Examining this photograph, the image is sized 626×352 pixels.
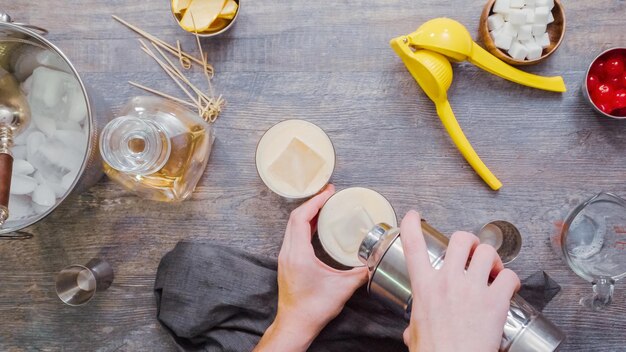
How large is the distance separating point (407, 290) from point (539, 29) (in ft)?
2.04

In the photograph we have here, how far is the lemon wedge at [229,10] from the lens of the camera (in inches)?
47.4

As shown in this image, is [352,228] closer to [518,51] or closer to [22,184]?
[518,51]

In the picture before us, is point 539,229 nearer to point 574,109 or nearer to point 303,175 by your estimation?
point 574,109

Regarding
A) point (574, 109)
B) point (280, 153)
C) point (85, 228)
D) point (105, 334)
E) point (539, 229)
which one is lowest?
point (105, 334)

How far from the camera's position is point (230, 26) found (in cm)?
124

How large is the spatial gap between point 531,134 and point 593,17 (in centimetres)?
29

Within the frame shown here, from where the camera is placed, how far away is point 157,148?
1051mm

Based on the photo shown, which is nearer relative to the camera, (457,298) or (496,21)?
(457,298)

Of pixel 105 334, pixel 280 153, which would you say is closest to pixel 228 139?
pixel 280 153

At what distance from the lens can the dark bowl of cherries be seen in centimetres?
120

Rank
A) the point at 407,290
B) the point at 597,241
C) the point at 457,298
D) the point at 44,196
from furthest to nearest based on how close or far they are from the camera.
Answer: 1. the point at 597,241
2. the point at 44,196
3. the point at 407,290
4. the point at 457,298

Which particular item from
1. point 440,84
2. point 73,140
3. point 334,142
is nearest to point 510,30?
point 440,84

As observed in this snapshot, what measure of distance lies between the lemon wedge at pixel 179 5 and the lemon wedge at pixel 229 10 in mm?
75

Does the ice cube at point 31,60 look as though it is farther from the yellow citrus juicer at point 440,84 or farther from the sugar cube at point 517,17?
the sugar cube at point 517,17
